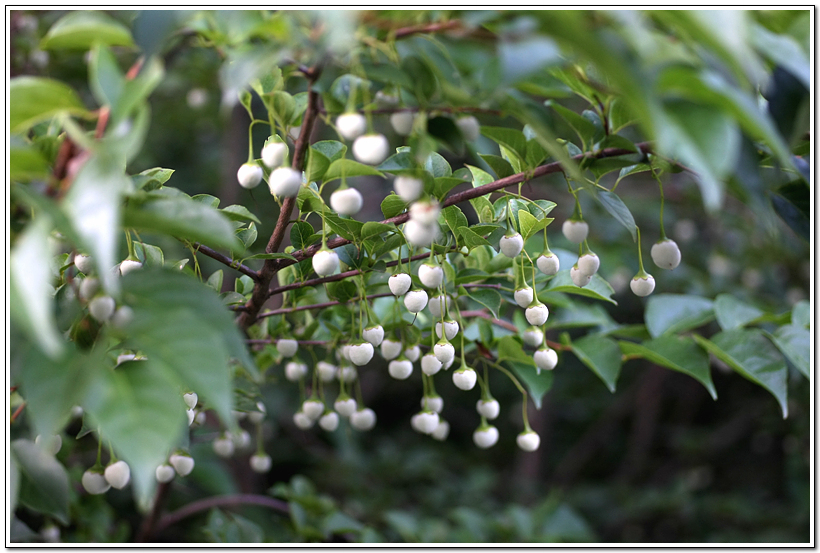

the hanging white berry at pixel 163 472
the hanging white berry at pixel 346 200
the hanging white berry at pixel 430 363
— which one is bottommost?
the hanging white berry at pixel 163 472

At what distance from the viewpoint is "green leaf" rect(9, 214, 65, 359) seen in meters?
0.27

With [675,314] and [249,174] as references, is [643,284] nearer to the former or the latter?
[675,314]

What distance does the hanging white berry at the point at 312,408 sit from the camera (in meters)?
0.85

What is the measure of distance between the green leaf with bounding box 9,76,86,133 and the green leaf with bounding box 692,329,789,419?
0.66 metres

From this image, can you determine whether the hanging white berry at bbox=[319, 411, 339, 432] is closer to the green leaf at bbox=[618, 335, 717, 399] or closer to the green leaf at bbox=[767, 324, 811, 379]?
the green leaf at bbox=[618, 335, 717, 399]

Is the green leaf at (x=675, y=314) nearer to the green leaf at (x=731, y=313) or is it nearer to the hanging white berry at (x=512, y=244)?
the green leaf at (x=731, y=313)

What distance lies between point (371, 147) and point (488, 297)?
11.2 inches

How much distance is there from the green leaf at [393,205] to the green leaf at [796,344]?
477 millimetres

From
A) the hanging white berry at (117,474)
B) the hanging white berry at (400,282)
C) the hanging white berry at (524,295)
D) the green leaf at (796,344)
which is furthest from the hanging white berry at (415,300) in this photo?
the green leaf at (796,344)

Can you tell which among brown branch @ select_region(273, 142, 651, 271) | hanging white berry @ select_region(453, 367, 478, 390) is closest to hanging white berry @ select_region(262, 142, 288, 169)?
brown branch @ select_region(273, 142, 651, 271)

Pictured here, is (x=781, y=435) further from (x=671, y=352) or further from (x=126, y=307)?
(x=126, y=307)

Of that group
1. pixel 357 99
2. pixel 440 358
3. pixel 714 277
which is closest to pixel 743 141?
pixel 357 99

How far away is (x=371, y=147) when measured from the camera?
431 mm
